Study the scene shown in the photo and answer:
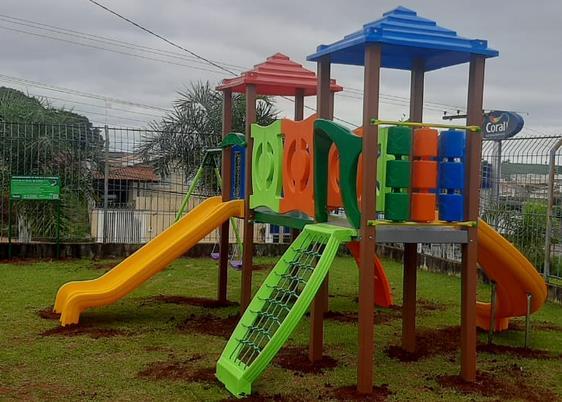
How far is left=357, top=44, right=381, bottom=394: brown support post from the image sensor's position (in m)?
5.58

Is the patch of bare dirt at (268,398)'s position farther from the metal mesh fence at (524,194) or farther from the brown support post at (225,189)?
the metal mesh fence at (524,194)

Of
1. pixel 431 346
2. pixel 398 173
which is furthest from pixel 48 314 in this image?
pixel 398 173

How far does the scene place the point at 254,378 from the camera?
533cm

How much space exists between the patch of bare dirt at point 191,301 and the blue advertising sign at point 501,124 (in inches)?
205

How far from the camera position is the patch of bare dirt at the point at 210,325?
7.65 metres

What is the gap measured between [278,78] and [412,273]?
2.99 m

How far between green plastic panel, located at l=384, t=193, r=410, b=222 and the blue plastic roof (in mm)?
1227

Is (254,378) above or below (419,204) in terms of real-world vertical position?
below

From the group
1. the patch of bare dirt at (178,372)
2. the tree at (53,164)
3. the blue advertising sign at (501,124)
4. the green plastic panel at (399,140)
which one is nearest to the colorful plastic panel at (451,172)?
the green plastic panel at (399,140)

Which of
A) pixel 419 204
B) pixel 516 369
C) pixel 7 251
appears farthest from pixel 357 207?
pixel 7 251

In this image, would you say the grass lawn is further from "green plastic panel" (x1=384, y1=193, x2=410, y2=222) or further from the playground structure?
"green plastic panel" (x1=384, y1=193, x2=410, y2=222)

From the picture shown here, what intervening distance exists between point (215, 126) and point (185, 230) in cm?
963

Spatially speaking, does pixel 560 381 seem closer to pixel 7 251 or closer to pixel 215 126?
pixel 7 251

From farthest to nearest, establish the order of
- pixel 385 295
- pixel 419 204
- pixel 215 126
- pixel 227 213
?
pixel 215 126 → pixel 385 295 → pixel 227 213 → pixel 419 204
